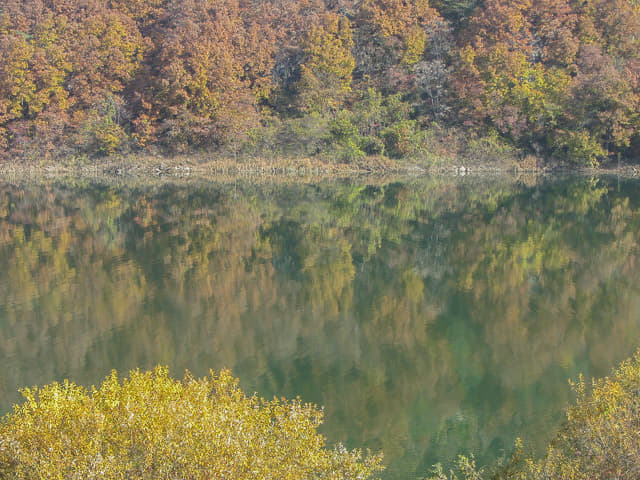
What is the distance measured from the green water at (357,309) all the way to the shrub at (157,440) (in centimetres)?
255

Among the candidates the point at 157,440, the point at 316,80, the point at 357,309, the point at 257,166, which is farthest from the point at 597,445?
the point at 316,80

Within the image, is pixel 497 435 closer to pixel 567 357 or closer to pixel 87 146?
pixel 567 357

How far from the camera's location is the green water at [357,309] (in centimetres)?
916

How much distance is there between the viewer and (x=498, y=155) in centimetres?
5284

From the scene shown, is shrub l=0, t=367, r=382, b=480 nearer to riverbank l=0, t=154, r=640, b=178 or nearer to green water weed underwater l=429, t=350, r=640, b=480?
green water weed underwater l=429, t=350, r=640, b=480

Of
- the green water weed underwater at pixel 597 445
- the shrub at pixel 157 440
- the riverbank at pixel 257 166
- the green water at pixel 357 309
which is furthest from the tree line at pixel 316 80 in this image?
the shrub at pixel 157 440

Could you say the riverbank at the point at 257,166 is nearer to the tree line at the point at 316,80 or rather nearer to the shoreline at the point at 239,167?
the shoreline at the point at 239,167

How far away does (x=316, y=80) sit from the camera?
54.2m

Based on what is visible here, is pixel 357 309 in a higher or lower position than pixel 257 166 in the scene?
higher

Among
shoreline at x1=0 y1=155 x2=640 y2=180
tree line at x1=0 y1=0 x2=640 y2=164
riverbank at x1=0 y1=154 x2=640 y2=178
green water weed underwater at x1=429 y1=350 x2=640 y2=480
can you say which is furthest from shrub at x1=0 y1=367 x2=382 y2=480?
tree line at x1=0 y1=0 x2=640 y2=164

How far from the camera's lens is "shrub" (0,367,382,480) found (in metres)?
4.75

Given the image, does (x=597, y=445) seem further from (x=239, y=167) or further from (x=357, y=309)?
(x=239, y=167)

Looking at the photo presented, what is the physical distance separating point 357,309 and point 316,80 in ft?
143

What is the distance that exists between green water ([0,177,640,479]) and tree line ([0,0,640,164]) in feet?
85.2
